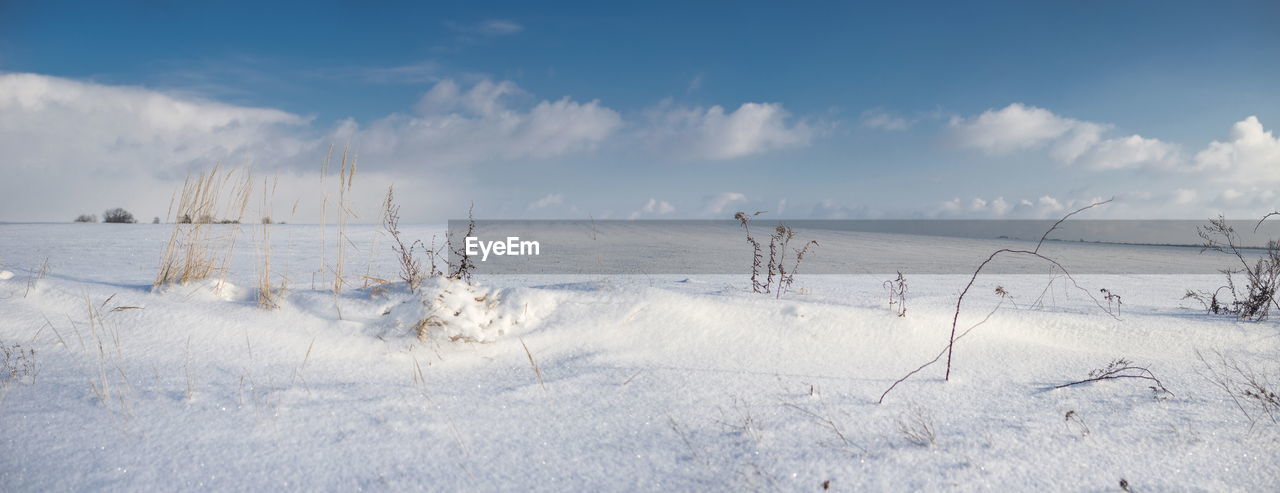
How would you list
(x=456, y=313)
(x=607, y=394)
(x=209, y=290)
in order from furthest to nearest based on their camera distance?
1. (x=209, y=290)
2. (x=456, y=313)
3. (x=607, y=394)

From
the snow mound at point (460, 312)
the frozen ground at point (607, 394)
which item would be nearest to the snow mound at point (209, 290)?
the frozen ground at point (607, 394)

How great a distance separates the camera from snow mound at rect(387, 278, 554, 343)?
2.78m

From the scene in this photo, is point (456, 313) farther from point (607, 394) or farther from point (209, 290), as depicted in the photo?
point (209, 290)

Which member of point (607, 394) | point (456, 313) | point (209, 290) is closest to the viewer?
point (607, 394)

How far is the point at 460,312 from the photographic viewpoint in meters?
2.84

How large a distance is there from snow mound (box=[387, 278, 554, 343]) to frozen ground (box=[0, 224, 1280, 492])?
1cm

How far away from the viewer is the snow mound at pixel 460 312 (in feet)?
9.11

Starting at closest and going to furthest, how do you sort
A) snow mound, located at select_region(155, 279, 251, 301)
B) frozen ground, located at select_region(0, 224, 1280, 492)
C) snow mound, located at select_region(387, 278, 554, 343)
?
frozen ground, located at select_region(0, 224, 1280, 492) < snow mound, located at select_region(387, 278, 554, 343) < snow mound, located at select_region(155, 279, 251, 301)

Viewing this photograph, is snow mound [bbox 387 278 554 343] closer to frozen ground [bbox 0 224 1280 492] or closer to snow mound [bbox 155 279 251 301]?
frozen ground [bbox 0 224 1280 492]

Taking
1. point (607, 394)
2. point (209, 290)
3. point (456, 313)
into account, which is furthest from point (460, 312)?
point (209, 290)

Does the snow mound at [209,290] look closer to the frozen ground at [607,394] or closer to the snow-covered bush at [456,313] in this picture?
the frozen ground at [607,394]

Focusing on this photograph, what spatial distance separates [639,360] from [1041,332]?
1.96 meters

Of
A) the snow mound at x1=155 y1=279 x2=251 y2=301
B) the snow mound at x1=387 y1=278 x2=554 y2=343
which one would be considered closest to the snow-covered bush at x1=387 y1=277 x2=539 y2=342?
the snow mound at x1=387 y1=278 x2=554 y2=343

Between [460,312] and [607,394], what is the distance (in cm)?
92
